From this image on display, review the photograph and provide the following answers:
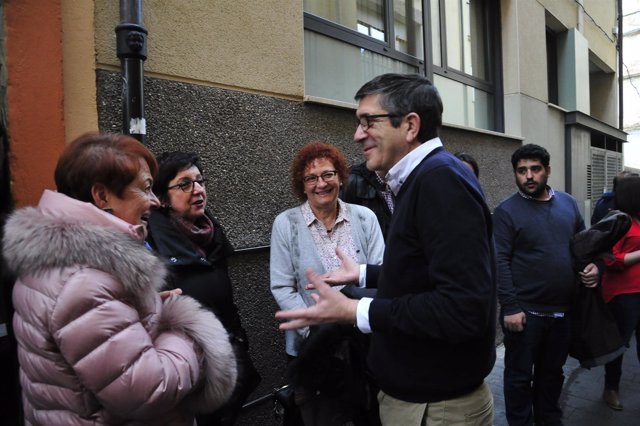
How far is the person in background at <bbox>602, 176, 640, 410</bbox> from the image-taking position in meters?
3.85

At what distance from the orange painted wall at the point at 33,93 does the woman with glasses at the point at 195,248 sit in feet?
1.77

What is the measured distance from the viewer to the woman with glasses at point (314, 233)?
2.76m

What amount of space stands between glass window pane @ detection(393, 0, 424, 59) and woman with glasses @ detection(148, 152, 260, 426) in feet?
11.8

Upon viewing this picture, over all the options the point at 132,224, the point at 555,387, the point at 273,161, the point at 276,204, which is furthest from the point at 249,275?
the point at 555,387

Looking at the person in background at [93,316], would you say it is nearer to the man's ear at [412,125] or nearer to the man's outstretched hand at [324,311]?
the man's outstretched hand at [324,311]

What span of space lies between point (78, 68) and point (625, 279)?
4269mm

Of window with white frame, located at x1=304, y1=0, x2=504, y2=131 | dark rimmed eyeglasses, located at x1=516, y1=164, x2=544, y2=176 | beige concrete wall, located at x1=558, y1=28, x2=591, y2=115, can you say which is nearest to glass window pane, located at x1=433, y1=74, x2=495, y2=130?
window with white frame, located at x1=304, y1=0, x2=504, y2=131

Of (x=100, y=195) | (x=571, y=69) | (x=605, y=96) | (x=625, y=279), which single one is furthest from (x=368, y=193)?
(x=605, y=96)

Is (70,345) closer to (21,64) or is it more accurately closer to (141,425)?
(141,425)

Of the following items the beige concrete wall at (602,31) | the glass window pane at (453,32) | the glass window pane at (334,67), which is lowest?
the glass window pane at (334,67)

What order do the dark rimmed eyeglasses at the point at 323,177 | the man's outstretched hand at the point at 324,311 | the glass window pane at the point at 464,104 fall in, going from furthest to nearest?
the glass window pane at the point at 464,104
the dark rimmed eyeglasses at the point at 323,177
the man's outstretched hand at the point at 324,311

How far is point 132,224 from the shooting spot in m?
1.69

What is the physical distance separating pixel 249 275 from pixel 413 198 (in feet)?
6.24

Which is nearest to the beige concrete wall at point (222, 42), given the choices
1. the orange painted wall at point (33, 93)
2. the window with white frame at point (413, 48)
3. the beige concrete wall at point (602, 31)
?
the orange painted wall at point (33, 93)
